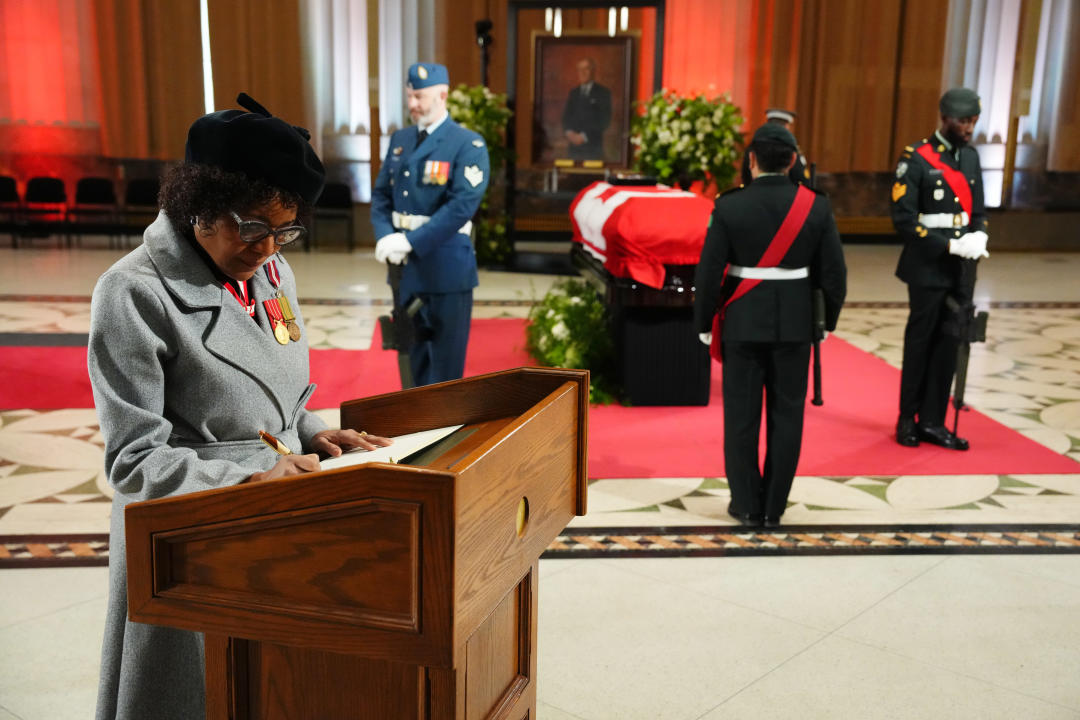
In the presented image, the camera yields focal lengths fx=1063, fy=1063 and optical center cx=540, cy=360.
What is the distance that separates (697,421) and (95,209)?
10029 mm

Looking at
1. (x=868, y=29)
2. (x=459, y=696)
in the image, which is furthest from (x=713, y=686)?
(x=868, y=29)

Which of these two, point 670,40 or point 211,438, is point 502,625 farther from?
point 670,40

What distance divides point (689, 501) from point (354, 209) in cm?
1035

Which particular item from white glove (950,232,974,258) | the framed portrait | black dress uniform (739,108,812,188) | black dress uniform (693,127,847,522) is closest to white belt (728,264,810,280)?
black dress uniform (693,127,847,522)

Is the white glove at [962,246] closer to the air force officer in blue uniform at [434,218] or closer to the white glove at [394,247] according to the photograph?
the air force officer in blue uniform at [434,218]

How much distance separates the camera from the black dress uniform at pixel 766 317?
148 inches

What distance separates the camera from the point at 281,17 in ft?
43.3

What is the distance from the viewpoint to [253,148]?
4.98 feet

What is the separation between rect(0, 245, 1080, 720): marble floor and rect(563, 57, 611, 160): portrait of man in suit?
598cm

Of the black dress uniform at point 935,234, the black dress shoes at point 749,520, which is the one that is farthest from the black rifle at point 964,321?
the black dress shoes at point 749,520

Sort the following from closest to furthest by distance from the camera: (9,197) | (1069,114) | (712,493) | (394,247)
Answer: (712,493)
(394,247)
(9,197)
(1069,114)

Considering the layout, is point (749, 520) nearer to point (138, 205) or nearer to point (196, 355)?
point (196, 355)

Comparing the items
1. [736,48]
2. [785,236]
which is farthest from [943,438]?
[736,48]

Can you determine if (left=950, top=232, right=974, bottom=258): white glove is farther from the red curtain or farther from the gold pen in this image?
the red curtain
